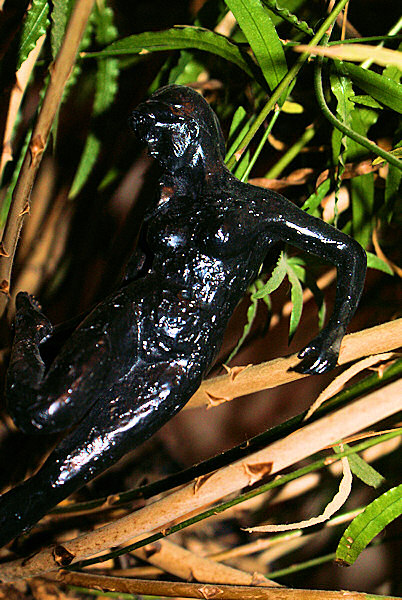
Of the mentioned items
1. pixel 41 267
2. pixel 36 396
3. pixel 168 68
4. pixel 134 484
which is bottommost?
pixel 134 484

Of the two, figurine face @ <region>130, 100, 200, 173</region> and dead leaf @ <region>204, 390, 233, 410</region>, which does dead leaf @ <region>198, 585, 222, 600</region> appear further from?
figurine face @ <region>130, 100, 200, 173</region>

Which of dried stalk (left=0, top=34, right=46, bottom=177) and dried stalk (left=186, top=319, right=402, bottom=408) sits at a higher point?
dried stalk (left=0, top=34, right=46, bottom=177)

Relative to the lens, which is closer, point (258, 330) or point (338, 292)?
point (338, 292)

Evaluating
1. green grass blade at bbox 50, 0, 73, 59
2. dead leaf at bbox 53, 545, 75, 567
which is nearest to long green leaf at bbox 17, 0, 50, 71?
green grass blade at bbox 50, 0, 73, 59

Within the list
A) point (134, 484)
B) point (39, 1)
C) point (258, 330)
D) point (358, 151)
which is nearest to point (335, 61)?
point (358, 151)

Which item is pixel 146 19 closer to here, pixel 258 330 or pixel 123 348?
pixel 258 330

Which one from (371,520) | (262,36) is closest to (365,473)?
(371,520)

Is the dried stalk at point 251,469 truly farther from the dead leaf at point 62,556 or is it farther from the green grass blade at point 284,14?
the green grass blade at point 284,14
